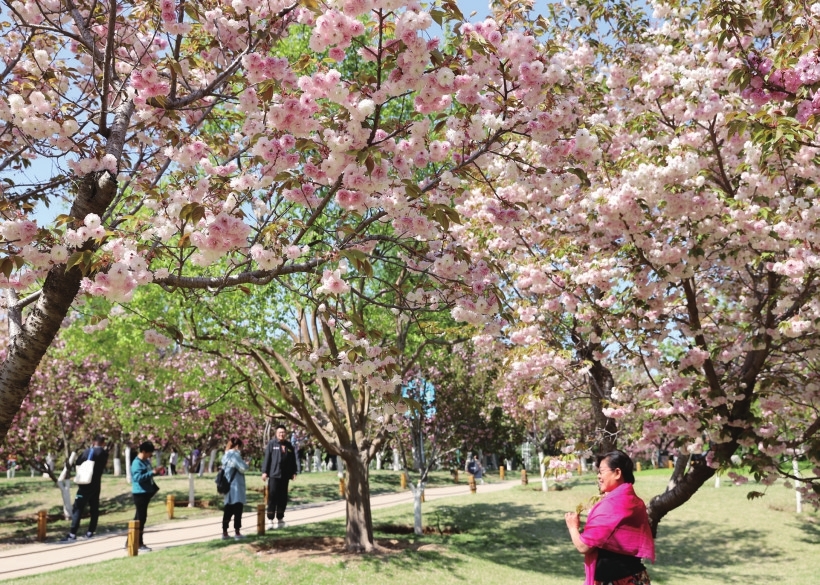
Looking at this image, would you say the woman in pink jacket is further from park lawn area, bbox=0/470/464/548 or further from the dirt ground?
park lawn area, bbox=0/470/464/548

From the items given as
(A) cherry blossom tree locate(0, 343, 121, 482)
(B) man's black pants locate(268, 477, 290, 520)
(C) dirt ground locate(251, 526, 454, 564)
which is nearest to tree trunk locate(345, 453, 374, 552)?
(C) dirt ground locate(251, 526, 454, 564)

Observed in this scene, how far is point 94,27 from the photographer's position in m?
5.57

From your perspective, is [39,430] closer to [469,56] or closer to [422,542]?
[422,542]

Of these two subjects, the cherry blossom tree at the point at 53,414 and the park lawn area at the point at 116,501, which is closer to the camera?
the park lawn area at the point at 116,501

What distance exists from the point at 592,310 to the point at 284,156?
204 inches

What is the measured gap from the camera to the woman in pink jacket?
4426 millimetres

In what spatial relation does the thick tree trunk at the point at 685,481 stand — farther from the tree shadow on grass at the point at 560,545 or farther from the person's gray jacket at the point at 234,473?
the person's gray jacket at the point at 234,473

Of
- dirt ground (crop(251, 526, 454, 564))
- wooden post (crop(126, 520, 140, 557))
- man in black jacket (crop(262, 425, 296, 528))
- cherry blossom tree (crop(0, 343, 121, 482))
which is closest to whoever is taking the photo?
dirt ground (crop(251, 526, 454, 564))

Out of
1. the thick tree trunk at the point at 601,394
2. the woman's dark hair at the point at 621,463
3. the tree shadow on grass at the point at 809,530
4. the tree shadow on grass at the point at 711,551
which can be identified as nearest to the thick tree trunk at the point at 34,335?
the woman's dark hair at the point at 621,463

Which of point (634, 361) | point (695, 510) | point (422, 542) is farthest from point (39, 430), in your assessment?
point (695, 510)

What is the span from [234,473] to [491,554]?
5.55 metres

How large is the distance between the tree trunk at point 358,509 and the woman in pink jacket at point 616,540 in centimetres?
718

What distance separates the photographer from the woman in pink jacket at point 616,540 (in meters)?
4.43

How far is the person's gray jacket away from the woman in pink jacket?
28.6 feet
